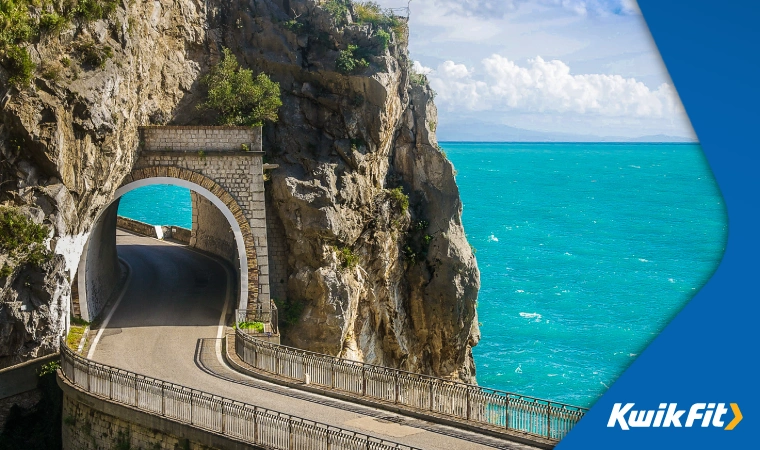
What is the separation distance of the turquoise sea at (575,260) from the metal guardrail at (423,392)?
1516 centimetres

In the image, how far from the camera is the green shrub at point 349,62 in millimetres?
36750

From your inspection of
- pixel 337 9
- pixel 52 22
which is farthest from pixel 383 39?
pixel 52 22

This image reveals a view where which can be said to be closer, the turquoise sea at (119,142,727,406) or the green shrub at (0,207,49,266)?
the green shrub at (0,207,49,266)

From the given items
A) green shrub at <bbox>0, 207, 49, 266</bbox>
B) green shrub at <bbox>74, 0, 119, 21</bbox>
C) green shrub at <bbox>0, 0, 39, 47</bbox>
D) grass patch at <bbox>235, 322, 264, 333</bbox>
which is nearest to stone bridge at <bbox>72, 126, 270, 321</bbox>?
grass patch at <bbox>235, 322, 264, 333</bbox>

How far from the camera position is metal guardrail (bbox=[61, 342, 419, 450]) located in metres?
19.0

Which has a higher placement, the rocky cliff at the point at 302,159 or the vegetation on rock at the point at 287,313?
the rocky cliff at the point at 302,159

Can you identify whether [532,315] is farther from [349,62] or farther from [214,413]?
[214,413]

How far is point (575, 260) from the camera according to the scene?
3378 inches

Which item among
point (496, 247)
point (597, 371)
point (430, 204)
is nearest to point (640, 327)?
point (597, 371)

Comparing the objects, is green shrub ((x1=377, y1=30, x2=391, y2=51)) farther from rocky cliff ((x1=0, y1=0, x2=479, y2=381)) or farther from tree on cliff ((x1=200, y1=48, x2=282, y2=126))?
tree on cliff ((x1=200, y1=48, x2=282, y2=126))

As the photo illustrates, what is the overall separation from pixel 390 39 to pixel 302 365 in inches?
696

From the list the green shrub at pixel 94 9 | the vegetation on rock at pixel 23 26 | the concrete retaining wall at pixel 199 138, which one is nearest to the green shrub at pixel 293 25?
the concrete retaining wall at pixel 199 138

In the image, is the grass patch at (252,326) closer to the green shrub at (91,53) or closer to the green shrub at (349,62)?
the green shrub at (91,53)

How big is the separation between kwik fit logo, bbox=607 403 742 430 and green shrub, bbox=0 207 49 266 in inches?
637
